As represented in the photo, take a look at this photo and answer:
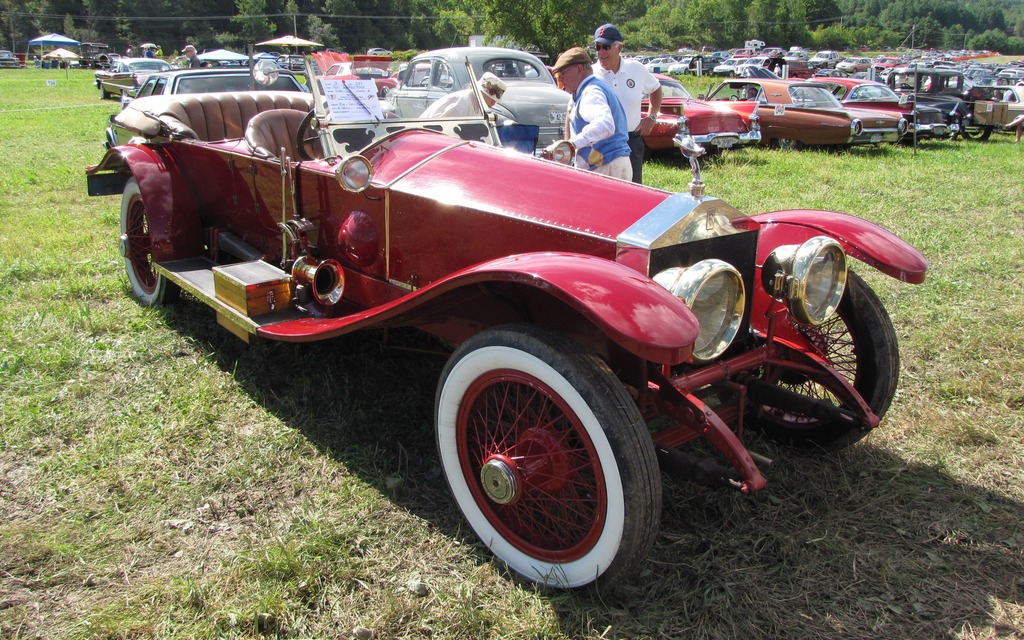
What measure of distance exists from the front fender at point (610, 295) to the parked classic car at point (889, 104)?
541 inches

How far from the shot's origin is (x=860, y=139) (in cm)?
1289

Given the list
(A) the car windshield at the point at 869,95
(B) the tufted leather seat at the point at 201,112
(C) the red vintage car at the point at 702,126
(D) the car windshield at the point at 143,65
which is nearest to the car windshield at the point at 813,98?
(C) the red vintage car at the point at 702,126

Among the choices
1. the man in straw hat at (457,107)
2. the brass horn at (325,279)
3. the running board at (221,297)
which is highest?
the man in straw hat at (457,107)

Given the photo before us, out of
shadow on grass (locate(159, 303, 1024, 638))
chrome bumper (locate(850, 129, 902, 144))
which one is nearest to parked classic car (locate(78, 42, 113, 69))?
chrome bumper (locate(850, 129, 902, 144))

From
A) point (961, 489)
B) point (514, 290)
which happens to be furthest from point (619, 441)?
point (961, 489)

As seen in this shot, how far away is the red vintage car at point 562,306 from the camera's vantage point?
7.33 feet

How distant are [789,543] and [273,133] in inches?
143

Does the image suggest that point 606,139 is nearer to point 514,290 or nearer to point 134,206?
point 514,290

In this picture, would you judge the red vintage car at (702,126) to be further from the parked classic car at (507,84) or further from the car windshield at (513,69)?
the car windshield at (513,69)

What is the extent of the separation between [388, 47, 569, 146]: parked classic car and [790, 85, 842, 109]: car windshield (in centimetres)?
491

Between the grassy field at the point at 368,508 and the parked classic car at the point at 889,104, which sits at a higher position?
the parked classic car at the point at 889,104

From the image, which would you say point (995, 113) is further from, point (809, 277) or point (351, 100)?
point (351, 100)

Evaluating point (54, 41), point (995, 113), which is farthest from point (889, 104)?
point (54, 41)

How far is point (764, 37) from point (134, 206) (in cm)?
9519
